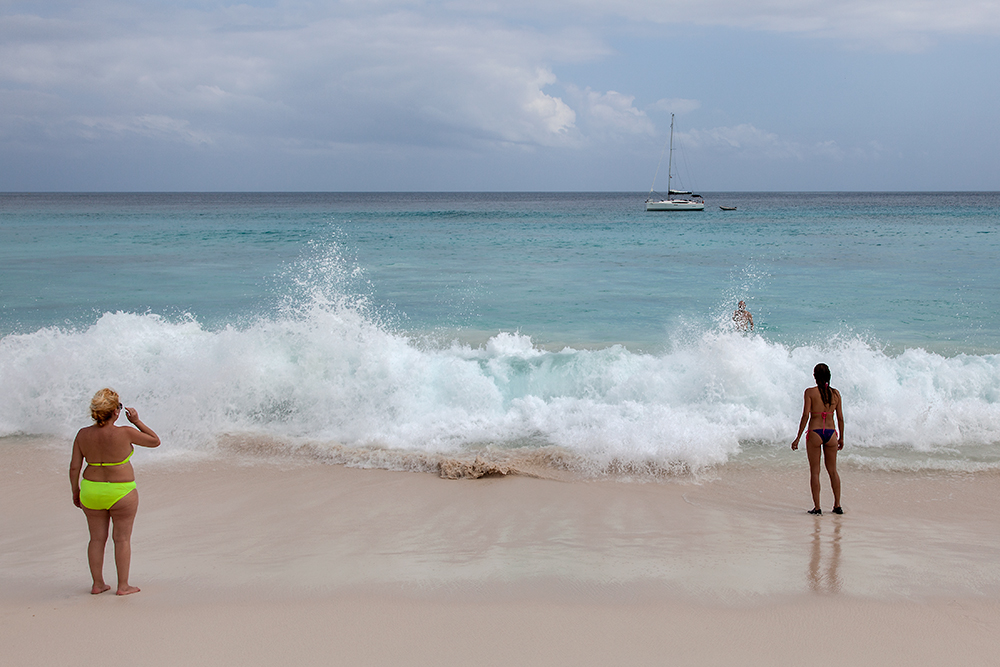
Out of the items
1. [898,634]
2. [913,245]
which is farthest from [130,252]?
[913,245]

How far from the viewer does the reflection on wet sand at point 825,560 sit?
454cm

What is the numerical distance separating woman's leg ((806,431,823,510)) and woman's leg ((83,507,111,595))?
5.40 meters

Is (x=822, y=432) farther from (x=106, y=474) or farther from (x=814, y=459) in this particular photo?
Answer: (x=106, y=474)

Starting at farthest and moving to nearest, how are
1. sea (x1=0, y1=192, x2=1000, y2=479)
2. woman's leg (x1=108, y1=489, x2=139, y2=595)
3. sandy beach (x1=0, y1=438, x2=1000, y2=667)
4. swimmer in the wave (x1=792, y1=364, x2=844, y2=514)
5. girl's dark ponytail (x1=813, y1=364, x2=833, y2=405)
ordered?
sea (x1=0, y1=192, x2=1000, y2=479) → swimmer in the wave (x1=792, y1=364, x2=844, y2=514) → girl's dark ponytail (x1=813, y1=364, x2=833, y2=405) → woman's leg (x1=108, y1=489, x2=139, y2=595) → sandy beach (x1=0, y1=438, x2=1000, y2=667)

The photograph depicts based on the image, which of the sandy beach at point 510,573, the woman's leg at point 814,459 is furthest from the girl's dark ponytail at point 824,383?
Answer: the sandy beach at point 510,573

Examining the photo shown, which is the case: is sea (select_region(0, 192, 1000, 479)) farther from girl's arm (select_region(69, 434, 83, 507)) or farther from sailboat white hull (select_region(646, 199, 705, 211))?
sailboat white hull (select_region(646, 199, 705, 211))

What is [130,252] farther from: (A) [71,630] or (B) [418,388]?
(A) [71,630]

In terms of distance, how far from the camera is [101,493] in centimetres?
423

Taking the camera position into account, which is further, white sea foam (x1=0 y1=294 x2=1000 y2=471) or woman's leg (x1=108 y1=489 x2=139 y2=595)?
white sea foam (x1=0 y1=294 x2=1000 y2=471)

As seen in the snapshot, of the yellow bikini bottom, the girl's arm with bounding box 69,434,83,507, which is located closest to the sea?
the yellow bikini bottom

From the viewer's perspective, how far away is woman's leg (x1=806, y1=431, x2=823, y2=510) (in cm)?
583

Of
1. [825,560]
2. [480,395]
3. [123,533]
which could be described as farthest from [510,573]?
[480,395]

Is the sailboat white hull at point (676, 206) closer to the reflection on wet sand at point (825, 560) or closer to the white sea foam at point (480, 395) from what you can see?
the white sea foam at point (480, 395)

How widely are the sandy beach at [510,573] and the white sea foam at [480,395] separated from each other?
2.83 ft
